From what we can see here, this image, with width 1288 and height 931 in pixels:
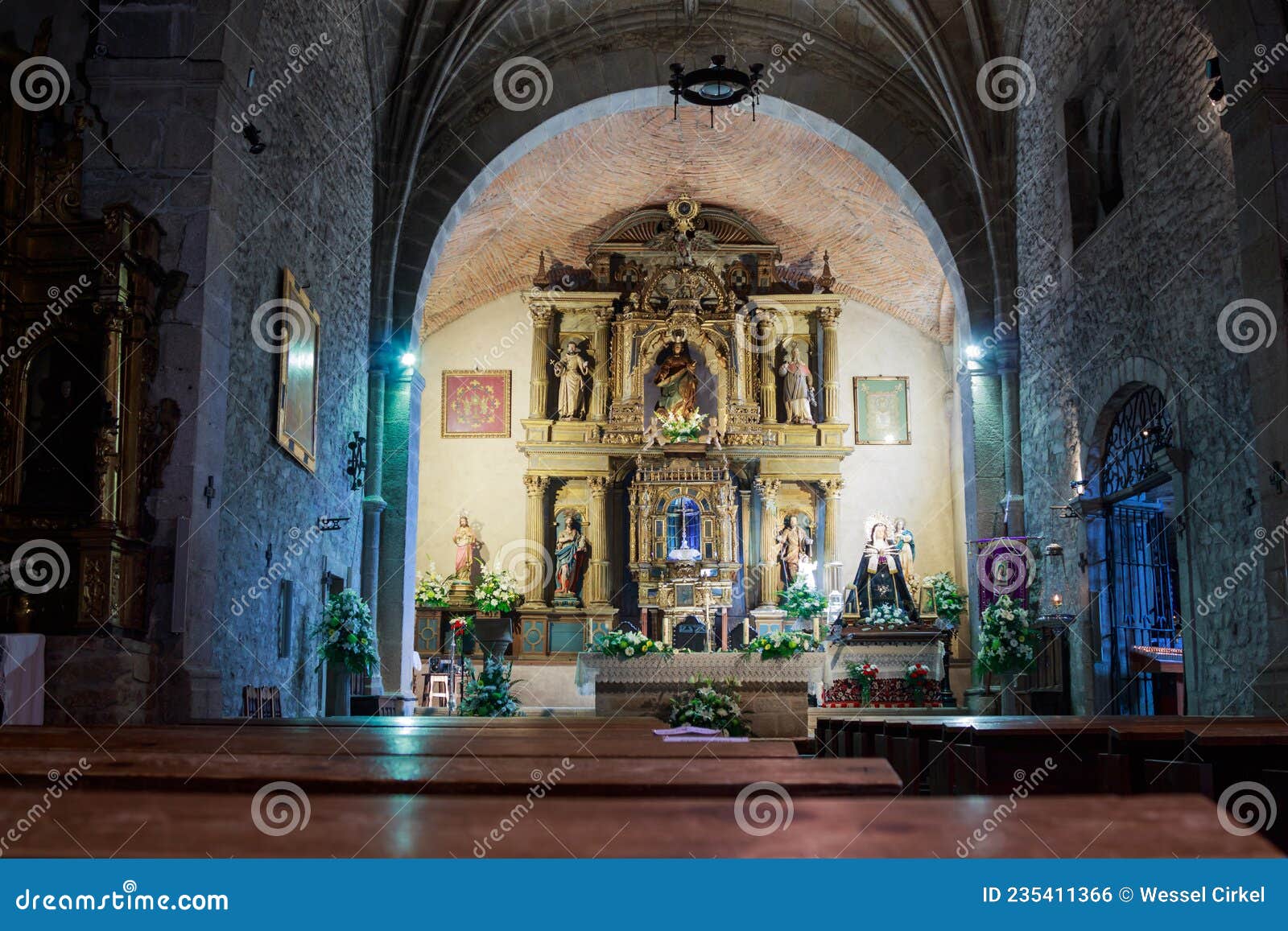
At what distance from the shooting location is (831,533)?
2200cm

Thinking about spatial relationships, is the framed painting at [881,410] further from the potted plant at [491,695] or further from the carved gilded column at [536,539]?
the potted plant at [491,695]

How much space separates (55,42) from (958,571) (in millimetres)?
16854

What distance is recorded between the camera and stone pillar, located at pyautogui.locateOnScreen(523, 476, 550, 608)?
21.7 meters

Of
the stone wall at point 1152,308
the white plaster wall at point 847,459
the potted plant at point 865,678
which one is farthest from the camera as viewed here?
the white plaster wall at point 847,459

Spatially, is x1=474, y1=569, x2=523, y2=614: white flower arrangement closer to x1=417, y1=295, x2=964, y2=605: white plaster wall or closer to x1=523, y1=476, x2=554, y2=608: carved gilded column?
x1=523, y1=476, x2=554, y2=608: carved gilded column

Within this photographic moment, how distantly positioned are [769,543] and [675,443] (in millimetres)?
2413

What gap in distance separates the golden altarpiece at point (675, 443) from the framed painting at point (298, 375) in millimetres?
9627

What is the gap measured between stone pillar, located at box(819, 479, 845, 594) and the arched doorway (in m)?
9.43

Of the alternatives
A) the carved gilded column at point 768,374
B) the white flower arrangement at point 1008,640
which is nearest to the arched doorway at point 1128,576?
the white flower arrangement at point 1008,640

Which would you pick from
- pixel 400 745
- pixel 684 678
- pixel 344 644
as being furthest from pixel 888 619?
pixel 400 745

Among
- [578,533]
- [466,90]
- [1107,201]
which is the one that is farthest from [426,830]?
[578,533]

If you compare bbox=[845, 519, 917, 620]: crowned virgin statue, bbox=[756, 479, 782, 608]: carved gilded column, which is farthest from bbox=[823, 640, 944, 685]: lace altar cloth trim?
bbox=[756, 479, 782, 608]: carved gilded column

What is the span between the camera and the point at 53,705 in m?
7.62

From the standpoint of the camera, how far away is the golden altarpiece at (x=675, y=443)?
21.4 m
